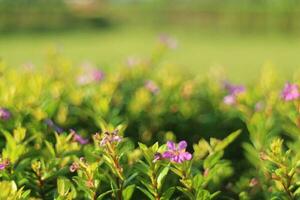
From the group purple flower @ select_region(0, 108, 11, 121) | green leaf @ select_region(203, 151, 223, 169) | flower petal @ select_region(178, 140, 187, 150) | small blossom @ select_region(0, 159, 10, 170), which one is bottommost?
green leaf @ select_region(203, 151, 223, 169)

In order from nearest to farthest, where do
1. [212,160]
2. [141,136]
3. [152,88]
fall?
[212,160] → [141,136] → [152,88]

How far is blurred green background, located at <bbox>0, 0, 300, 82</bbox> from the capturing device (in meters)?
17.1

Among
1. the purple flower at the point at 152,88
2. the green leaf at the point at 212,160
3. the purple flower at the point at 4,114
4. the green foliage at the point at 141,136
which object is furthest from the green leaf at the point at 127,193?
the purple flower at the point at 152,88

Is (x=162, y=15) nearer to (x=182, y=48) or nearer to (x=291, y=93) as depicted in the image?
(x=182, y=48)

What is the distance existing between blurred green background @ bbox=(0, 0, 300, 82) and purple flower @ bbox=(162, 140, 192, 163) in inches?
503

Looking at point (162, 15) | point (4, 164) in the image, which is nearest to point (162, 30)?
point (162, 15)

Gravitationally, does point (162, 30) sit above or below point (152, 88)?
below

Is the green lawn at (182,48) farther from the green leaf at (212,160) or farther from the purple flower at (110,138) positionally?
the purple flower at (110,138)

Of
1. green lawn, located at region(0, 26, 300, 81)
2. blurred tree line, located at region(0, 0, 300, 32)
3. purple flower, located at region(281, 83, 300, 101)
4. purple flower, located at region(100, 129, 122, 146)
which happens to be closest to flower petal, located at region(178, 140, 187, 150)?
purple flower, located at region(100, 129, 122, 146)

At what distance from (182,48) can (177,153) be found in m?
18.0

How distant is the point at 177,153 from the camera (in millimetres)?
1525

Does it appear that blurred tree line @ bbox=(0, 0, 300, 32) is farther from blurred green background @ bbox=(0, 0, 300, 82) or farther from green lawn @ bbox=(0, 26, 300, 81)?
green lawn @ bbox=(0, 26, 300, 81)

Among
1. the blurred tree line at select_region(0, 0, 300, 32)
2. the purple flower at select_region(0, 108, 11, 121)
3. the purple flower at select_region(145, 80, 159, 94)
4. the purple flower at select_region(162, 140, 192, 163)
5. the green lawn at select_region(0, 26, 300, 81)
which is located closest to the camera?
the purple flower at select_region(162, 140, 192, 163)

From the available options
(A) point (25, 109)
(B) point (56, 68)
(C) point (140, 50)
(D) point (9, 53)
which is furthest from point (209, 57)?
(A) point (25, 109)
